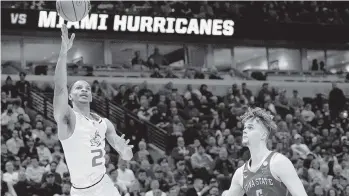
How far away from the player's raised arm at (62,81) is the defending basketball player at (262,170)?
1866mm

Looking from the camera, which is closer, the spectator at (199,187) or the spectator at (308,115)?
the spectator at (199,187)

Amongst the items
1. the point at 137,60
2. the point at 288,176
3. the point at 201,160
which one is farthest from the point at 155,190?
the point at 137,60

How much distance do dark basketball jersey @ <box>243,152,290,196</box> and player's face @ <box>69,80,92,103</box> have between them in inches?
79.2

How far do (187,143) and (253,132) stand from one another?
11606 millimetres

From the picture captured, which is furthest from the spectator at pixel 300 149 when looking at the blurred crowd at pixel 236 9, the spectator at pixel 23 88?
the blurred crowd at pixel 236 9

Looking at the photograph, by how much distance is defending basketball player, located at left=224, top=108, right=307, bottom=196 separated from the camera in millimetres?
6492

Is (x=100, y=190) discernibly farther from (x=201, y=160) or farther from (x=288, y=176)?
(x=201, y=160)

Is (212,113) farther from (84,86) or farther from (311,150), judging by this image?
(84,86)

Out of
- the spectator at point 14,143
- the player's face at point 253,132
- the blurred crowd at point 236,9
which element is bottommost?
the spectator at point 14,143

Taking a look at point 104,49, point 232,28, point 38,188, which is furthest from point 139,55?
point 38,188

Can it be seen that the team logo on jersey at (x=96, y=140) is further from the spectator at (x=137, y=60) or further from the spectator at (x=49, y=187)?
the spectator at (x=137, y=60)

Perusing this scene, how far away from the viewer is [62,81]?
723 centimetres

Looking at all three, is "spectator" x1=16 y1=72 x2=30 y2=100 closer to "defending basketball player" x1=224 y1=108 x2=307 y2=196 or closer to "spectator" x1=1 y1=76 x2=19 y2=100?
"spectator" x1=1 y1=76 x2=19 y2=100

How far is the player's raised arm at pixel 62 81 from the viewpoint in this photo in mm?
7199
